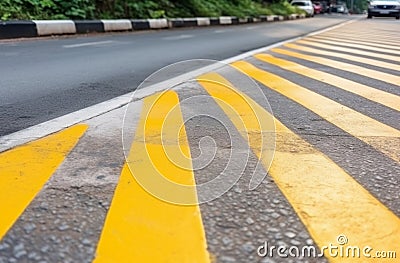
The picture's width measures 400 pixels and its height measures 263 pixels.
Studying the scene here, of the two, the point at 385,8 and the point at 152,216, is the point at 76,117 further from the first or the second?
the point at 385,8

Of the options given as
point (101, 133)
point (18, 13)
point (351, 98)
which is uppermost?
point (18, 13)

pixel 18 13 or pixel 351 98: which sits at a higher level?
pixel 18 13

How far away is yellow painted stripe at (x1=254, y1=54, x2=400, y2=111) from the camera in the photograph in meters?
3.59

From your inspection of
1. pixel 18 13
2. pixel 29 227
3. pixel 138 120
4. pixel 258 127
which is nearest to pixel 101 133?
pixel 138 120

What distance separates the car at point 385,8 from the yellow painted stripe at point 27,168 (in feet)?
87.2

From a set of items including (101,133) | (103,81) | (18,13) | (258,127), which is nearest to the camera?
(101,133)

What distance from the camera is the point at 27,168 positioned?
75.3 inches

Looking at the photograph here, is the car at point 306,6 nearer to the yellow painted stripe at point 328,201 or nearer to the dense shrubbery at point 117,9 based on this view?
the dense shrubbery at point 117,9

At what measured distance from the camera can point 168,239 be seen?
1.41 metres

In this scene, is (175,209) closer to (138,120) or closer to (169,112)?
(138,120)

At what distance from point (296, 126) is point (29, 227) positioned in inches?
67.0

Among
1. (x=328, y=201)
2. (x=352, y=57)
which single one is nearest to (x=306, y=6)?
(x=352, y=57)

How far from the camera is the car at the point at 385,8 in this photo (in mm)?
25703

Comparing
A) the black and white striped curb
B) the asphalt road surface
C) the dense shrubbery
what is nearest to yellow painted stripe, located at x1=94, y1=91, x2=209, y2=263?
the asphalt road surface
